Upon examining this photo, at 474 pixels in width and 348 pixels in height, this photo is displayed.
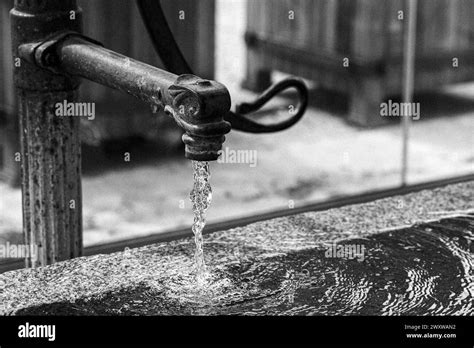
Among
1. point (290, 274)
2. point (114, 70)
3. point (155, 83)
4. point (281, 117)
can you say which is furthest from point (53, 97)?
point (281, 117)

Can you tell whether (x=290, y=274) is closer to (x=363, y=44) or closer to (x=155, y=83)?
(x=155, y=83)

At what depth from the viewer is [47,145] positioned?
2.27m

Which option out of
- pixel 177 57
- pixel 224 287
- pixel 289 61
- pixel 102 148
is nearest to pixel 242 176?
pixel 102 148

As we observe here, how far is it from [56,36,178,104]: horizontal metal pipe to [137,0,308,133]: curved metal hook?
0.29 m

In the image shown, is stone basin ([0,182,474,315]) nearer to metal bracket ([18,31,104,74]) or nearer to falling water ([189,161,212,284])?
falling water ([189,161,212,284])

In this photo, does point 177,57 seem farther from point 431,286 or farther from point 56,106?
point 431,286

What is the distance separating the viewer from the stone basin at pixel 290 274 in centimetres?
197

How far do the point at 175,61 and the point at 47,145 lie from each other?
44cm

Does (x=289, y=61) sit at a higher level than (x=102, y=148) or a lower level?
higher

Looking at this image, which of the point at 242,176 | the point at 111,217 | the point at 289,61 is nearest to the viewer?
the point at 111,217

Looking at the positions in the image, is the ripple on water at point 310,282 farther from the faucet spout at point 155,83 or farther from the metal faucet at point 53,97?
the faucet spout at point 155,83

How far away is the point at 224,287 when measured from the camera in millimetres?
2078

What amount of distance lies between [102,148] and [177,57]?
4424mm

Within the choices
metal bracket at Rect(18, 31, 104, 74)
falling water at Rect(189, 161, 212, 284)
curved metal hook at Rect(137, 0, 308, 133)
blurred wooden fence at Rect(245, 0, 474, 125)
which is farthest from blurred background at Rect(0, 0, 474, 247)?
falling water at Rect(189, 161, 212, 284)
